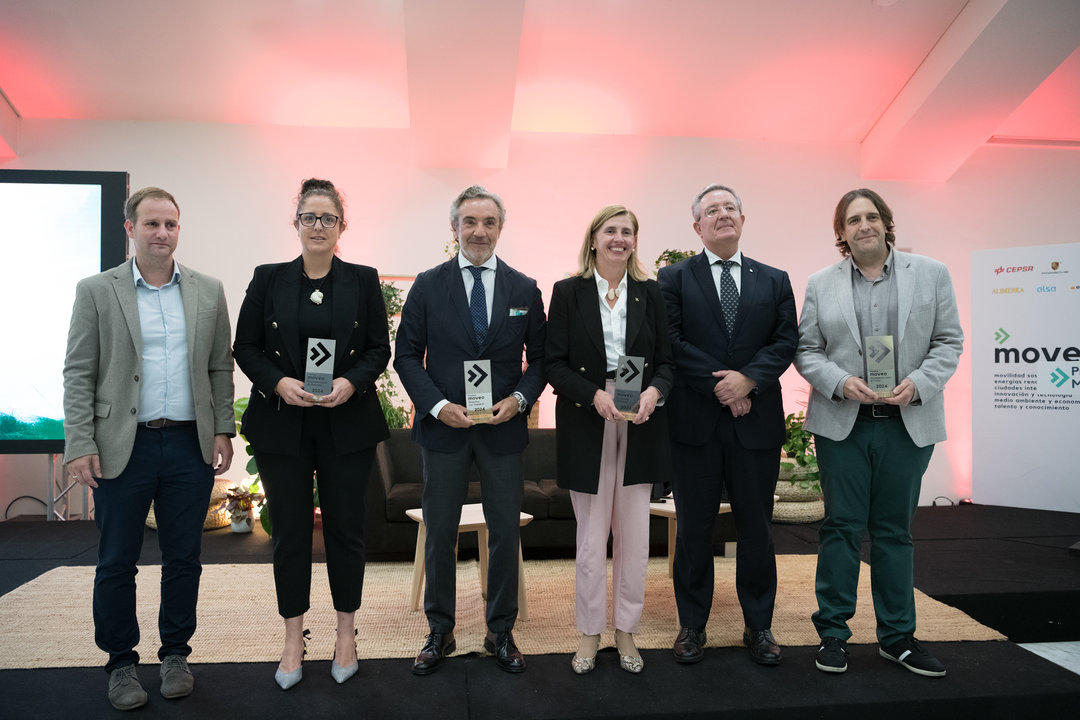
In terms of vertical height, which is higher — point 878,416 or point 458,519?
point 878,416

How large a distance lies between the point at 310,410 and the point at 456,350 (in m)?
0.54

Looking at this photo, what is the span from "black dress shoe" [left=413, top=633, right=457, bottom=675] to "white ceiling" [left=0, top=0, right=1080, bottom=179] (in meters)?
3.88

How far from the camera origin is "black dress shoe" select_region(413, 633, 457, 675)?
8.12ft

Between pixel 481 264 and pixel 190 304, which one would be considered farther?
pixel 481 264

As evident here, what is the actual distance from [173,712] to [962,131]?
21.7ft

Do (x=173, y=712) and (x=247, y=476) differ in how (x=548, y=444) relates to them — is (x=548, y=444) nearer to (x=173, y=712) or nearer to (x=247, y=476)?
(x=247, y=476)

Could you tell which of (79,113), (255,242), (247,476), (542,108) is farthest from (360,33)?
(247,476)

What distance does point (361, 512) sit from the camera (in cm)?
246

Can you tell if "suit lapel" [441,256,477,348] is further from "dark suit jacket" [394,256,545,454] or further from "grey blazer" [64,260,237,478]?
"grey blazer" [64,260,237,478]

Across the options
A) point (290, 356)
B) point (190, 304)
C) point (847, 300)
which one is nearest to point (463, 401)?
point (290, 356)

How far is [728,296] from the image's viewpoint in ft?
8.80

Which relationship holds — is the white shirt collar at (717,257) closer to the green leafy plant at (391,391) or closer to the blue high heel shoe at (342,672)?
the blue high heel shoe at (342,672)

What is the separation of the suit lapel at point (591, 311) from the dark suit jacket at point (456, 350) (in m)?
0.20

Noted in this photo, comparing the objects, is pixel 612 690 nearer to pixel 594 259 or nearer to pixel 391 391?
pixel 594 259
